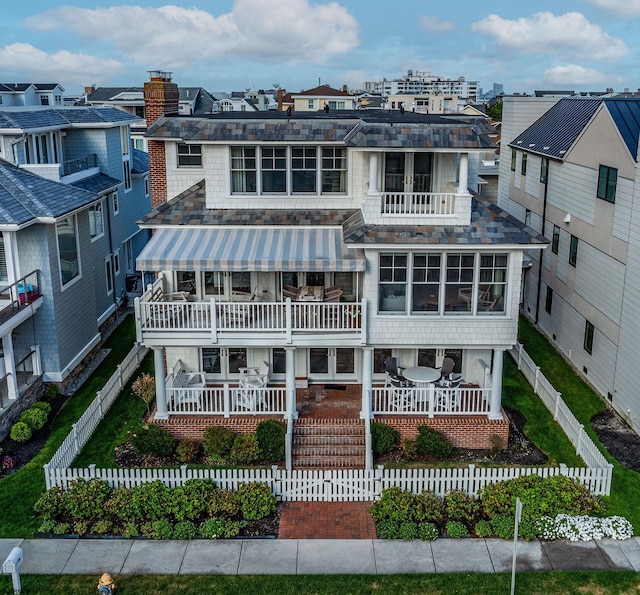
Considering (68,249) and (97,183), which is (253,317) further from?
(97,183)

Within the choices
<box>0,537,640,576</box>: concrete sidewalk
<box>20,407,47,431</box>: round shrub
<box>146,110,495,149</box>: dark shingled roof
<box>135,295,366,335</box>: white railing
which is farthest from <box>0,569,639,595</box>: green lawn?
<box>146,110,495,149</box>: dark shingled roof

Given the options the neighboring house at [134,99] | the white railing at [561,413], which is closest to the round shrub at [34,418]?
the white railing at [561,413]

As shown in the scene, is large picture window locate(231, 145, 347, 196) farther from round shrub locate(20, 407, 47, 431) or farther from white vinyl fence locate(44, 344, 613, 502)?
round shrub locate(20, 407, 47, 431)

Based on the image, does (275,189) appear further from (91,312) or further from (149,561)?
(149,561)

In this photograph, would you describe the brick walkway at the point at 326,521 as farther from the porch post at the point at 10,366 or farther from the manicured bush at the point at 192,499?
the porch post at the point at 10,366

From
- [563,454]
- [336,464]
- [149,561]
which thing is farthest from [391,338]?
[149,561]

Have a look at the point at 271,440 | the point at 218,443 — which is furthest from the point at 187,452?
the point at 271,440

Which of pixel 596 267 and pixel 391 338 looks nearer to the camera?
pixel 391 338
